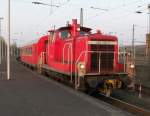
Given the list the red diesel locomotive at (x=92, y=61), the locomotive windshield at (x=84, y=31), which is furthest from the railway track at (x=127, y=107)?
the locomotive windshield at (x=84, y=31)

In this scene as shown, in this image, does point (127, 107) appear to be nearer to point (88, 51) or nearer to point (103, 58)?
point (103, 58)

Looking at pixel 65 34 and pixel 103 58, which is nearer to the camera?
pixel 103 58

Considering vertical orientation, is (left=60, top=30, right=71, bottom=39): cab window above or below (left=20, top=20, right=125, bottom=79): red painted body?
above

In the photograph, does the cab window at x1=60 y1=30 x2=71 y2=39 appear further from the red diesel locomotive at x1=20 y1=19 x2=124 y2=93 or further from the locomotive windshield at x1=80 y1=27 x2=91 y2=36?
the locomotive windshield at x1=80 y1=27 x2=91 y2=36

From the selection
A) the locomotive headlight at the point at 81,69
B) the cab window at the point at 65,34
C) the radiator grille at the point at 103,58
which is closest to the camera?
the locomotive headlight at the point at 81,69

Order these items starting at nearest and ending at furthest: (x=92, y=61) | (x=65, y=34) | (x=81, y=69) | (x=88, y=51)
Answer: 1. (x=81, y=69)
2. (x=88, y=51)
3. (x=92, y=61)
4. (x=65, y=34)

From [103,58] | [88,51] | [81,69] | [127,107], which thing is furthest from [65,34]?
[127,107]

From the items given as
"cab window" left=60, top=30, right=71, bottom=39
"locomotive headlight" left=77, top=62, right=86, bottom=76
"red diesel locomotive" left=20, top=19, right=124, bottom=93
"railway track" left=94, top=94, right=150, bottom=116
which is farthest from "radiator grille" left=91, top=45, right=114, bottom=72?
"cab window" left=60, top=30, right=71, bottom=39

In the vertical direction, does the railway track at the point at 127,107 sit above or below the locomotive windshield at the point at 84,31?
below

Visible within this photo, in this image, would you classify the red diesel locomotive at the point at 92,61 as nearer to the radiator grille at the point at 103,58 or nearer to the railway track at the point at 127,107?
the radiator grille at the point at 103,58

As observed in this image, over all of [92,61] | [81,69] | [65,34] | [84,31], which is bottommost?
[81,69]

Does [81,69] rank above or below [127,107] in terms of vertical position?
above

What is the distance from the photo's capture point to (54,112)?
9125 mm

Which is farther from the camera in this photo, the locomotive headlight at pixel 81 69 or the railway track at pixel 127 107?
the locomotive headlight at pixel 81 69
